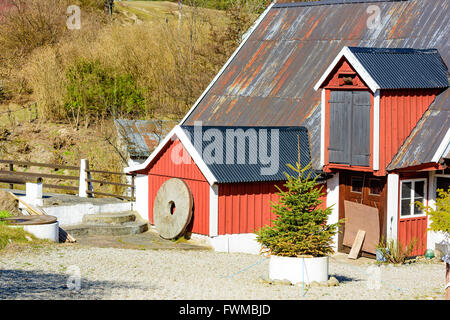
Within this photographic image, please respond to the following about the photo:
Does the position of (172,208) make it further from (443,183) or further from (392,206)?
(443,183)

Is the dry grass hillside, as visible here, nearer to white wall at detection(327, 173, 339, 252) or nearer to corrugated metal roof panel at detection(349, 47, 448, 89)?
white wall at detection(327, 173, 339, 252)

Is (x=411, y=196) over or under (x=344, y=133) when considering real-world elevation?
under

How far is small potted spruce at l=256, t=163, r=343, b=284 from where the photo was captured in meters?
14.9

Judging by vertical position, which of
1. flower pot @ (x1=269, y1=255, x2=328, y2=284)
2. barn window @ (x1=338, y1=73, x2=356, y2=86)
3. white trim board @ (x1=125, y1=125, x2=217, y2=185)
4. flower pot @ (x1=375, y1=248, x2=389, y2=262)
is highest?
barn window @ (x1=338, y1=73, x2=356, y2=86)

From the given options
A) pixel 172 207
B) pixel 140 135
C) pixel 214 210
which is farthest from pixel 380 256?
pixel 140 135

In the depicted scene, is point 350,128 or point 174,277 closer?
point 174,277

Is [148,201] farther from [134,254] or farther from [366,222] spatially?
[366,222]

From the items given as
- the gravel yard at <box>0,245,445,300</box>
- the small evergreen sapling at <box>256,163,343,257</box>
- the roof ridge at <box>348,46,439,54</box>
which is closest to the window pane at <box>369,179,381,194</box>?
the gravel yard at <box>0,245,445,300</box>

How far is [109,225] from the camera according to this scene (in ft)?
74.5

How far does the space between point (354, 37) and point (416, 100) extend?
4260 mm

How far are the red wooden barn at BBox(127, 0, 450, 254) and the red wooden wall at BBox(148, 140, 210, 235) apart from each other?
0.10 feet

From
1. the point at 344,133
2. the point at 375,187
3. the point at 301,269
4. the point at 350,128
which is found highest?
the point at 350,128

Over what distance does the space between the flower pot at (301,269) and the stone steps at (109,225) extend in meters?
8.41

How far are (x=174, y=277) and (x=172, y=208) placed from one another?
680cm
